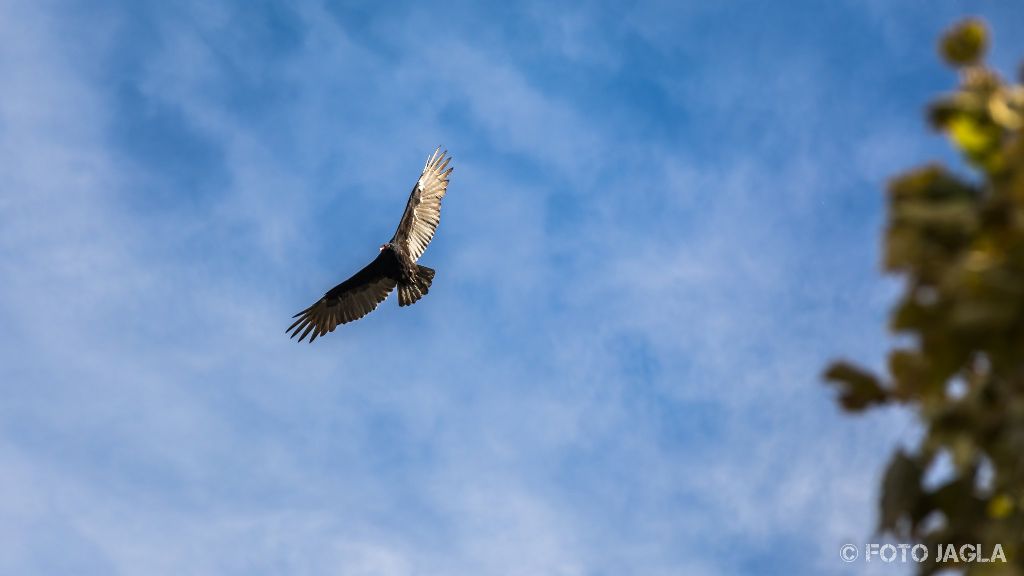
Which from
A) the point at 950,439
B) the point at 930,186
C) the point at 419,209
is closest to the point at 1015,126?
the point at 930,186

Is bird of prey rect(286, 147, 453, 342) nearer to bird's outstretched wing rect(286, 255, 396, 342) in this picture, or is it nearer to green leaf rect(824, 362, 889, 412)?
bird's outstretched wing rect(286, 255, 396, 342)

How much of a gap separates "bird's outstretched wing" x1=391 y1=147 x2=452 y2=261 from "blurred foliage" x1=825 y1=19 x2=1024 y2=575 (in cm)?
1615

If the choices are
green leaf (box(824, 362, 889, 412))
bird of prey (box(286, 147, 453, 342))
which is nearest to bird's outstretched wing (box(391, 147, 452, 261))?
bird of prey (box(286, 147, 453, 342))

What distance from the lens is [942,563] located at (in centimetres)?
217

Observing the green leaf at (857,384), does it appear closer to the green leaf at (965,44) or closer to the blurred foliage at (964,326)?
the blurred foliage at (964,326)

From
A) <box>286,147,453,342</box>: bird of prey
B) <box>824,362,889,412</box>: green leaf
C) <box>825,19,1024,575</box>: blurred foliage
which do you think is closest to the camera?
<box>825,19,1024,575</box>: blurred foliage

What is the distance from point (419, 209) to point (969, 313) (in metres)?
16.8

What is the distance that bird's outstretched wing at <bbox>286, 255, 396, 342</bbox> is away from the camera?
18.6 metres

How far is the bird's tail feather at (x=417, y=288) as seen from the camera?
18.3 metres

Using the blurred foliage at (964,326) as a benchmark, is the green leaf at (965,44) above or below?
above

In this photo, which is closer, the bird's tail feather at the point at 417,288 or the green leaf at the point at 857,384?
the green leaf at the point at 857,384

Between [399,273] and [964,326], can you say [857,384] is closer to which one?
[964,326]

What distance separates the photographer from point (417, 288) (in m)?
18.4

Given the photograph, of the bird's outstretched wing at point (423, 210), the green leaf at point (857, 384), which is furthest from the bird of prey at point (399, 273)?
the green leaf at point (857, 384)
